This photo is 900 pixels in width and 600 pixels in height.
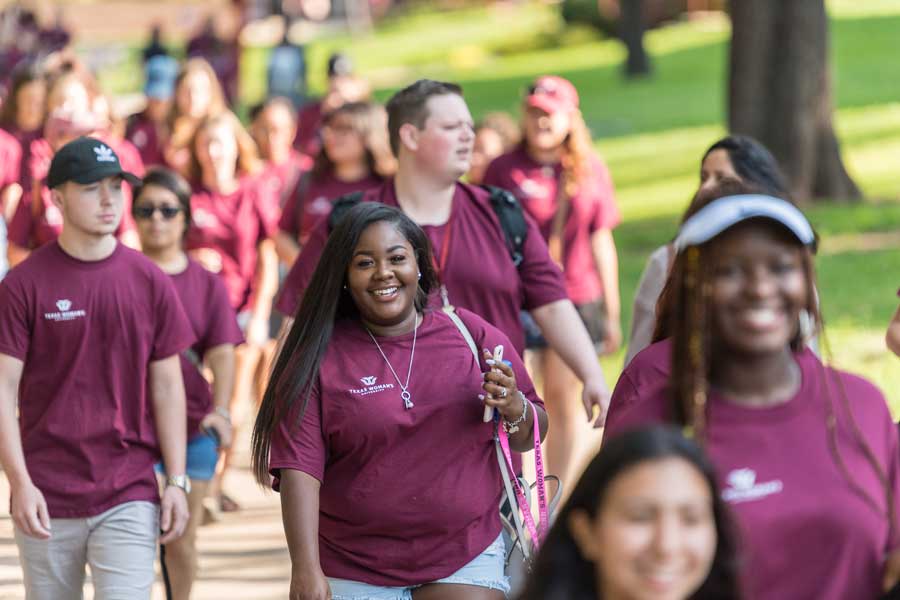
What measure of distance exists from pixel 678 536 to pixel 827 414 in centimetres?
55

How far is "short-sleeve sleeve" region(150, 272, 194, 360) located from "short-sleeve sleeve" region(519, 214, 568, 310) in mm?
1383

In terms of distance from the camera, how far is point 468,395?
486cm

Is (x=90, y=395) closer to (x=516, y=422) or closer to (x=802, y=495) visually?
(x=516, y=422)

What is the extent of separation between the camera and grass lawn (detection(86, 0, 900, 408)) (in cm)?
1483

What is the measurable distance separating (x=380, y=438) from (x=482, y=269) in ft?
5.55

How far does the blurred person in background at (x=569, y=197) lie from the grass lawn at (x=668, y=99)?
2436mm

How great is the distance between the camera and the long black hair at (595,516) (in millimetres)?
3086

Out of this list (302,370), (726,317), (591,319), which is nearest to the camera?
(726,317)

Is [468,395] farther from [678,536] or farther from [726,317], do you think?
[678,536]

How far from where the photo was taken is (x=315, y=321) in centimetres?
489

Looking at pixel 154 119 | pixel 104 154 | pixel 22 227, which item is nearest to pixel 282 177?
pixel 22 227

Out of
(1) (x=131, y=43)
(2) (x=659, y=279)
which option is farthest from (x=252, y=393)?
(1) (x=131, y=43)

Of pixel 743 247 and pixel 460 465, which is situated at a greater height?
pixel 743 247

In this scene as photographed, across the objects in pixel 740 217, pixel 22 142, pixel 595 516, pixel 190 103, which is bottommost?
pixel 22 142
